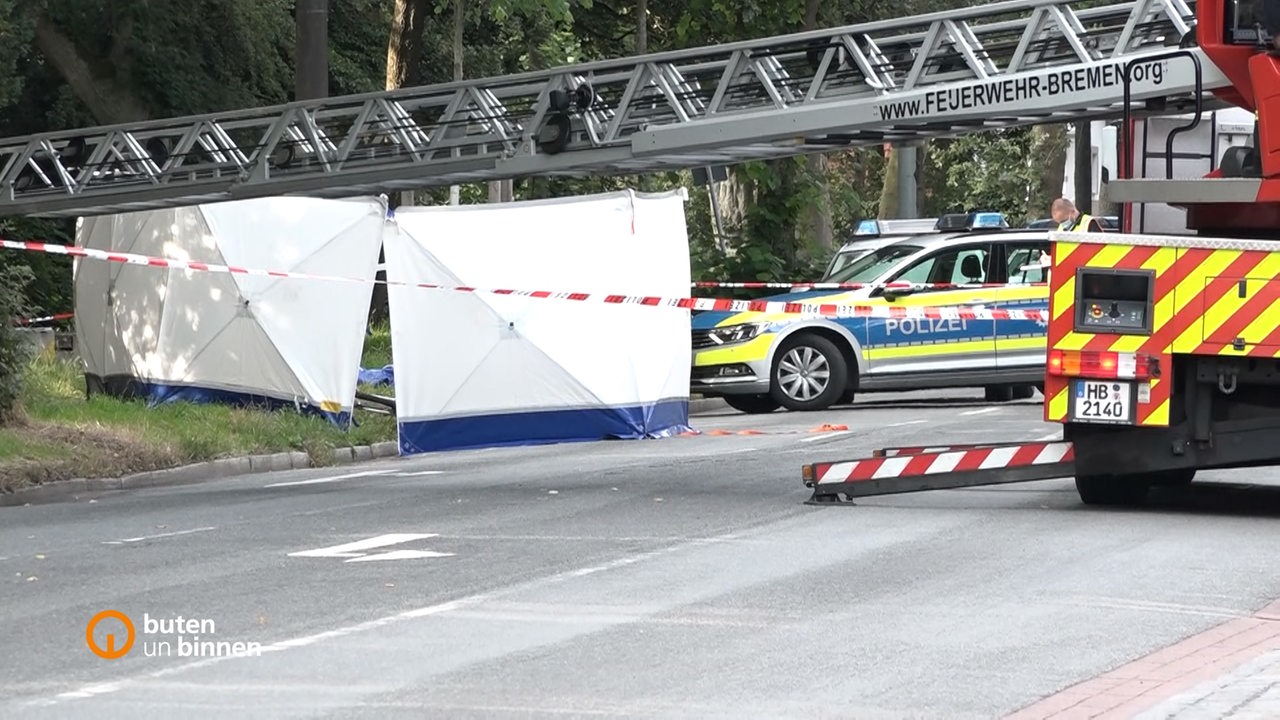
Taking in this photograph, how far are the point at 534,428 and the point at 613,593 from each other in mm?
8965

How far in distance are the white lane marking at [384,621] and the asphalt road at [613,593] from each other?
22 millimetres

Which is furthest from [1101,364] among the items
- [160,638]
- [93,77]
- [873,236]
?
[93,77]

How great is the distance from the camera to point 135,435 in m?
16.4

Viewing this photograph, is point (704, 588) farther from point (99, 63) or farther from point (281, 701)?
point (99, 63)

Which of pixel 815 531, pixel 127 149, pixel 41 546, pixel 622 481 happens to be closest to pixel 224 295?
pixel 127 149

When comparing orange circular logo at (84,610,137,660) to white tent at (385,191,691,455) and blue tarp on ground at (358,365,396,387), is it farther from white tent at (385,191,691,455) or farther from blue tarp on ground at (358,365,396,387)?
blue tarp on ground at (358,365,396,387)

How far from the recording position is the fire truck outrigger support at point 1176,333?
11.4 m

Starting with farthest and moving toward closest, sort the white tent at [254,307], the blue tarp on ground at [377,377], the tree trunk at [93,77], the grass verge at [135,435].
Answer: the tree trunk at [93,77], the blue tarp on ground at [377,377], the white tent at [254,307], the grass verge at [135,435]

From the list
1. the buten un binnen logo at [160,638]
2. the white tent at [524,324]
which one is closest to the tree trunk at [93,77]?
the white tent at [524,324]

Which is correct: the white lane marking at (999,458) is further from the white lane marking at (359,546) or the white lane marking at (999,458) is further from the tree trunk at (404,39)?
the tree trunk at (404,39)

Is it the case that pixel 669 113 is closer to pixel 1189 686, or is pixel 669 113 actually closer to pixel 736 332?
pixel 736 332

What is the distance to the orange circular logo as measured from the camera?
783cm

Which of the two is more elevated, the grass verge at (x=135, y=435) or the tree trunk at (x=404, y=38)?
the tree trunk at (x=404, y=38)

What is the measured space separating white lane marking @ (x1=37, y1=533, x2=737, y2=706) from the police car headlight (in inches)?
404
